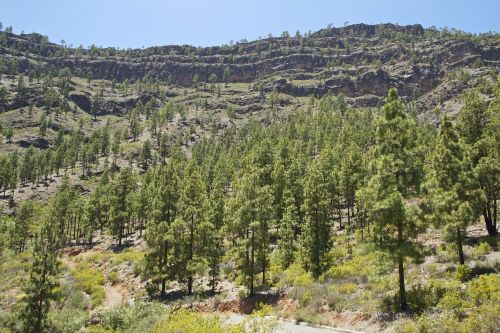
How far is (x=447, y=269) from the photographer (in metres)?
25.4

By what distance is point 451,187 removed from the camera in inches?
1043

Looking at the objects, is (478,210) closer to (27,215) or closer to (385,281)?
(385,281)

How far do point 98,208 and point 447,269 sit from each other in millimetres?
73705

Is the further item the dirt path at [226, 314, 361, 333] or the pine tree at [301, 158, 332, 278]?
the pine tree at [301, 158, 332, 278]

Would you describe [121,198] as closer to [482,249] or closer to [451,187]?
[451,187]

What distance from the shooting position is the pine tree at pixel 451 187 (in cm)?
2478

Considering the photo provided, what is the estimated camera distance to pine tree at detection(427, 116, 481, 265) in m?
24.8

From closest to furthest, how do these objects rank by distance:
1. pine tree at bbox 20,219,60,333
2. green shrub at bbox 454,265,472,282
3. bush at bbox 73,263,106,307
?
green shrub at bbox 454,265,472,282
pine tree at bbox 20,219,60,333
bush at bbox 73,263,106,307

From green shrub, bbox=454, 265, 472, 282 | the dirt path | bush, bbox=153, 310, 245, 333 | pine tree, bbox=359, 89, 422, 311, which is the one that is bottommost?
the dirt path

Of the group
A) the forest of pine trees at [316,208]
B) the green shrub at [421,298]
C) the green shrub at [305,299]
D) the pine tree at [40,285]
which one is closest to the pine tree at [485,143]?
the forest of pine trees at [316,208]

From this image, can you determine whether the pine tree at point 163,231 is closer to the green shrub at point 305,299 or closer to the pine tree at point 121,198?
the green shrub at point 305,299

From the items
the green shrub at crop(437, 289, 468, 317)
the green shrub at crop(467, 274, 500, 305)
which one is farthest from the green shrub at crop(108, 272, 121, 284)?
the green shrub at crop(467, 274, 500, 305)

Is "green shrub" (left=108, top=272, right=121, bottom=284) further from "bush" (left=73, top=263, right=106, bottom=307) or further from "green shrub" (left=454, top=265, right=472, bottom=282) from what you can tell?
"green shrub" (left=454, top=265, right=472, bottom=282)

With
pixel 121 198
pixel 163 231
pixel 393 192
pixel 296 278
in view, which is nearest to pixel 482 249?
pixel 393 192
